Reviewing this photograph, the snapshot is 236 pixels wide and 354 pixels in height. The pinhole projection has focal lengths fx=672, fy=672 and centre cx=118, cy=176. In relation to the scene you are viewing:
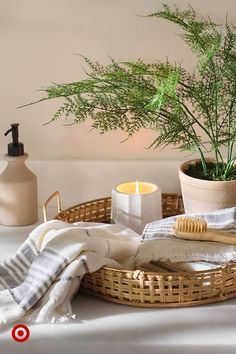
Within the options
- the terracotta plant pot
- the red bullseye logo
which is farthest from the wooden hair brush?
the red bullseye logo

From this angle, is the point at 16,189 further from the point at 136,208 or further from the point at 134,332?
the point at 134,332

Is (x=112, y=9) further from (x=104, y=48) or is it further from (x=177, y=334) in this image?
(x=177, y=334)

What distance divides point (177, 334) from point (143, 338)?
0.05m

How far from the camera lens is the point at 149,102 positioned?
1.10 metres

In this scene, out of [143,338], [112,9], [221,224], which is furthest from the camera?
[112,9]

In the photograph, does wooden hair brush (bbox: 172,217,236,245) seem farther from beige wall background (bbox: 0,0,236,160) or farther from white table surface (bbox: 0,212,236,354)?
beige wall background (bbox: 0,0,236,160)

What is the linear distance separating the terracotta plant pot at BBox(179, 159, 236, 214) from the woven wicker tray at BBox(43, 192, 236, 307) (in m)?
0.20

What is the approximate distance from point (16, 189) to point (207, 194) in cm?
36

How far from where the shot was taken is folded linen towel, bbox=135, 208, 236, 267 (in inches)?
39.4

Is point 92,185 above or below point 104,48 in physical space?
below

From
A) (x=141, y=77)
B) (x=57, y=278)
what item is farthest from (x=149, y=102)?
(x=57, y=278)

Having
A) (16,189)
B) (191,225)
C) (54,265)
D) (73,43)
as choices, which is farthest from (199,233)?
(73,43)

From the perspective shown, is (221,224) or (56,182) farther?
(56,182)

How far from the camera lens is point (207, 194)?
44.9 inches
